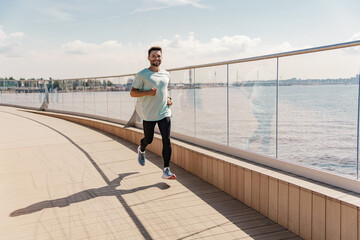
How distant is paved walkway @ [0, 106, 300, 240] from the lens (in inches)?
114

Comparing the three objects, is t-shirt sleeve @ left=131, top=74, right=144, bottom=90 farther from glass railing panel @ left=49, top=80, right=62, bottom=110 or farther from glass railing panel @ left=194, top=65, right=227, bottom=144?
A: glass railing panel @ left=49, top=80, right=62, bottom=110

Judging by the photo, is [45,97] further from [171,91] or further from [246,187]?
[246,187]

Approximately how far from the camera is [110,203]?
3.59m

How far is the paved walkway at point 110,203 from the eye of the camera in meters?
2.91

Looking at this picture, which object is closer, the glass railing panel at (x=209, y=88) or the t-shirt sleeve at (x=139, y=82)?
the t-shirt sleeve at (x=139, y=82)

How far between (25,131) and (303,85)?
7.08 m

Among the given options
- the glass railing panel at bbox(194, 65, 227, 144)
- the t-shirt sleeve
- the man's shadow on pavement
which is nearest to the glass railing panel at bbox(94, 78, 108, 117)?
the glass railing panel at bbox(194, 65, 227, 144)

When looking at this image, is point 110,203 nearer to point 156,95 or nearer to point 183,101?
point 156,95

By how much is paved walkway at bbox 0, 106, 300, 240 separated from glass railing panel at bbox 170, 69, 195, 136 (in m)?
0.75

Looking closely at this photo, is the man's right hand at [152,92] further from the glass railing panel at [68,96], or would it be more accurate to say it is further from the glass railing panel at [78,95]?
the glass railing panel at [68,96]

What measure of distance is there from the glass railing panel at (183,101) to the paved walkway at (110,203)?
75 cm

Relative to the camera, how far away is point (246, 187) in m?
3.49

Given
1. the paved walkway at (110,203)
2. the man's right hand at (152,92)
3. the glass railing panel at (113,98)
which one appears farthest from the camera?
the glass railing panel at (113,98)

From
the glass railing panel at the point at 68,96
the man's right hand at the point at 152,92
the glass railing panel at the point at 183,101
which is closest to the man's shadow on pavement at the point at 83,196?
the man's right hand at the point at 152,92
